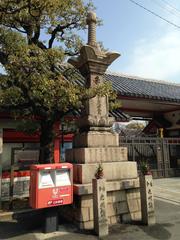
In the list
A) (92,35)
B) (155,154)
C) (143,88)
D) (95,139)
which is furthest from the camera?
(143,88)

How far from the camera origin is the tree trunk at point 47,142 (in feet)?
21.9

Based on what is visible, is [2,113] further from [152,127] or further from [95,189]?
[152,127]

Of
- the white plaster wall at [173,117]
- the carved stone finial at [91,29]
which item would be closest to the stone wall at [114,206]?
the carved stone finial at [91,29]

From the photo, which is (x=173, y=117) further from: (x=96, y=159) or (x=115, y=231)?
(x=115, y=231)

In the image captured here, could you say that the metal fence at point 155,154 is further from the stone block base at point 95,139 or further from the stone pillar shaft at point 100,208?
the stone pillar shaft at point 100,208

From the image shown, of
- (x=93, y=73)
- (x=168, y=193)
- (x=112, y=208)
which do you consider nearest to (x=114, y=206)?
(x=112, y=208)

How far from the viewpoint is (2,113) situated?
337 inches

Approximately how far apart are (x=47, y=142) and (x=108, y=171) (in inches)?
82.1

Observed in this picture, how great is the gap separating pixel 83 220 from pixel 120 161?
1770 mm

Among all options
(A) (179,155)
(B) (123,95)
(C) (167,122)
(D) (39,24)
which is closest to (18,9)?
(D) (39,24)

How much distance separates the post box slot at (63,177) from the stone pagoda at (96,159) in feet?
0.97

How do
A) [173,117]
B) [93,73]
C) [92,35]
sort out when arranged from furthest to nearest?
[173,117]
[92,35]
[93,73]

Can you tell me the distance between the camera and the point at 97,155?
5.87 m

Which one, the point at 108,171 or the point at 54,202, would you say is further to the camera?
the point at 108,171
